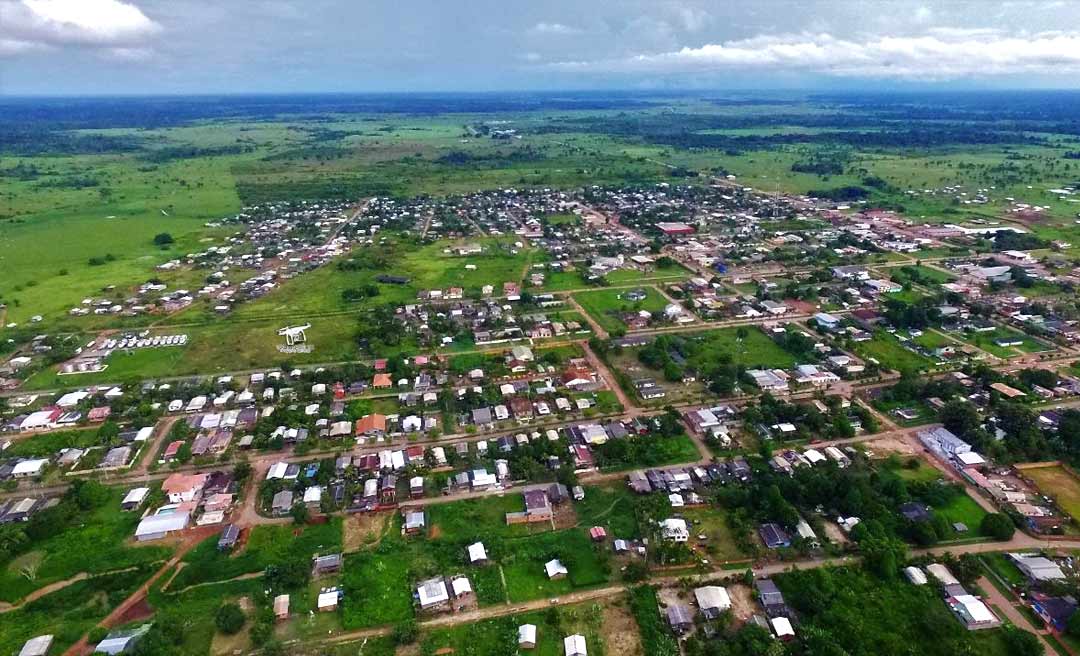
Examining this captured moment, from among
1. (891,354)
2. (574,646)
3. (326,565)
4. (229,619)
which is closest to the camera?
(574,646)

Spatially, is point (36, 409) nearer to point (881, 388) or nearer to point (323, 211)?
point (881, 388)

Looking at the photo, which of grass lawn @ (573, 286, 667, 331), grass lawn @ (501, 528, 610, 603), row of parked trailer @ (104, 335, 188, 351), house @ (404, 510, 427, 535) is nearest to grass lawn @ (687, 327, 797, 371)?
grass lawn @ (573, 286, 667, 331)

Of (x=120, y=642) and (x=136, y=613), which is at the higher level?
(x=120, y=642)

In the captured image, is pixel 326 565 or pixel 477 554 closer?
pixel 326 565

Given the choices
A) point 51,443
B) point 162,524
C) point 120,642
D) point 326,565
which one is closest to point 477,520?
point 326,565

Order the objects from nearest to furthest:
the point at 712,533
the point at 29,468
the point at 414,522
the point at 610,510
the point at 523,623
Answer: the point at 523,623 < the point at 712,533 < the point at 414,522 < the point at 610,510 < the point at 29,468

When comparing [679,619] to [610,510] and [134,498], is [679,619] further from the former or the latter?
[134,498]

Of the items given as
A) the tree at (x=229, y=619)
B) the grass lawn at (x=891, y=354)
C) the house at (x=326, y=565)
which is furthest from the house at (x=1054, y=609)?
the tree at (x=229, y=619)
